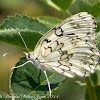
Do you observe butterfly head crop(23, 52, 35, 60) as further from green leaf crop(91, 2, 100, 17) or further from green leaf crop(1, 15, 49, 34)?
green leaf crop(91, 2, 100, 17)

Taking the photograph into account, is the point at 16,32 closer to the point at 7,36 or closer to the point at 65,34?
the point at 7,36

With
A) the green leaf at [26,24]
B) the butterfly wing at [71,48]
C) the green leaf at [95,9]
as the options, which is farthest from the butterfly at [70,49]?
the green leaf at [95,9]

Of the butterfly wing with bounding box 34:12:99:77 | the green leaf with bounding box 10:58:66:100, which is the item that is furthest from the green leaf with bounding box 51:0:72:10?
the green leaf with bounding box 10:58:66:100

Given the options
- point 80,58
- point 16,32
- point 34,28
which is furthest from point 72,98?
point 16,32

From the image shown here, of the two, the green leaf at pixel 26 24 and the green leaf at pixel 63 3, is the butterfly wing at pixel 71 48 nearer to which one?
the green leaf at pixel 26 24

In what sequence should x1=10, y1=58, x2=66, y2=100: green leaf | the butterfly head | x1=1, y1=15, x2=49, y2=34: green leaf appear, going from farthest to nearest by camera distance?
x1=1, y1=15, x2=49, y2=34: green leaf, the butterfly head, x1=10, y1=58, x2=66, y2=100: green leaf
